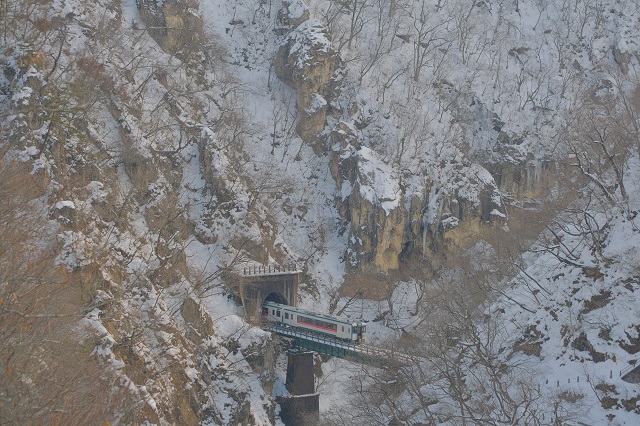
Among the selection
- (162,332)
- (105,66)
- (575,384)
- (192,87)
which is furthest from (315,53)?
(575,384)

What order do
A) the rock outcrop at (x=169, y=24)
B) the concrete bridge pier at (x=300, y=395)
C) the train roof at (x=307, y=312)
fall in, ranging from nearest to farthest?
1. the concrete bridge pier at (x=300, y=395)
2. the train roof at (x=307, y=312)
3. the rock outcrop at (x=169, y=24)

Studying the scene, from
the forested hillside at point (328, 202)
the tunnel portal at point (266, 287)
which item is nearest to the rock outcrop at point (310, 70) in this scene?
the forested hillside at point (328, 202)

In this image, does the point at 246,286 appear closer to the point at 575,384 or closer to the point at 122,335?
the point at 122,335

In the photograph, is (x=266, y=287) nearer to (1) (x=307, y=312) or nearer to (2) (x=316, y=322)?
(1) (x=307, y=312)

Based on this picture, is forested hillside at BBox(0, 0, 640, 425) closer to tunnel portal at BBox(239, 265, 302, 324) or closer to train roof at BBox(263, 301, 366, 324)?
tunnel portal at BBox(239, 265, 302, 324)

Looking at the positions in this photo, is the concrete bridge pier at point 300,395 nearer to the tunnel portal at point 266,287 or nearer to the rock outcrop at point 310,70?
the tunnel portal at point 266,287
